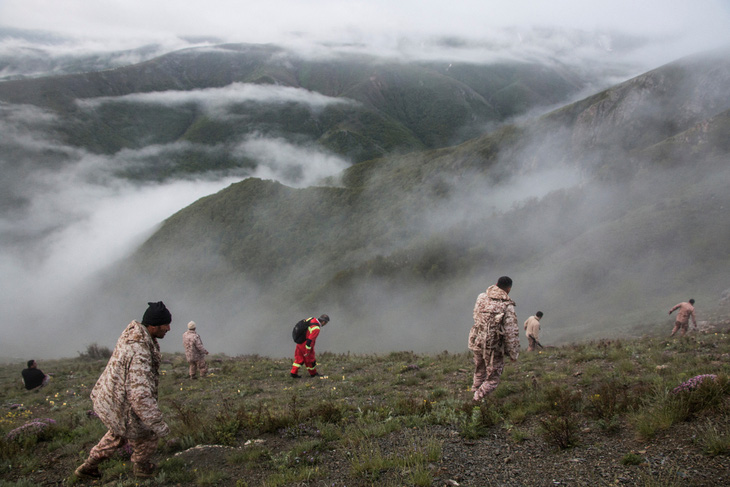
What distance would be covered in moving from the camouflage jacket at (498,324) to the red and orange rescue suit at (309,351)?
601cm

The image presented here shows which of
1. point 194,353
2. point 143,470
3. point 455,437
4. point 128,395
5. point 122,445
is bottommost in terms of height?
point 455,437

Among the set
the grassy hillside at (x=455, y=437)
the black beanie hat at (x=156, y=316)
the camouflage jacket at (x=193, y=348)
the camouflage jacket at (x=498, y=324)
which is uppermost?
the black beanie hat at (x=156, y=316)

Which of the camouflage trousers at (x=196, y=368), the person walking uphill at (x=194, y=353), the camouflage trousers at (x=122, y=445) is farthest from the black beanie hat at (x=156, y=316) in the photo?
the camouflage trousers at (x=196, y=368)

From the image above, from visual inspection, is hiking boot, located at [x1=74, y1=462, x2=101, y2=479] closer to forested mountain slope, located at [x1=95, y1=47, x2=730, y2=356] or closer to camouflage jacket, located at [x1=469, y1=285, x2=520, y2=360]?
camouflage jacket, located at [x1=469, y1=285, x2=520, y2=360]

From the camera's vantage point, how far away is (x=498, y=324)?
21.5ft

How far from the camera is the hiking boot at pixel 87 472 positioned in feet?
17.2

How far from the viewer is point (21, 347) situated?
3762 inches

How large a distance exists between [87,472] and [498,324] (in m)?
5.97

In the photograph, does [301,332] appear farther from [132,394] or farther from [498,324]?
[132,394]

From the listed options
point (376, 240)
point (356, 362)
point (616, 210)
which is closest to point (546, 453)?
point (356, 362)

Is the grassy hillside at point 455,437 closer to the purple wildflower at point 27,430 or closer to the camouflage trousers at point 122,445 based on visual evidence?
the purple wildflower at point 27,430

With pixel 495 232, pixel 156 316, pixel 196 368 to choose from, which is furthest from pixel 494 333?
pixel 495 232

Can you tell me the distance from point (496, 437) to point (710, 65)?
250ft

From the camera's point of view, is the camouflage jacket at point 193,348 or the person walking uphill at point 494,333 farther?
the camouflage jacket at point 193,348
